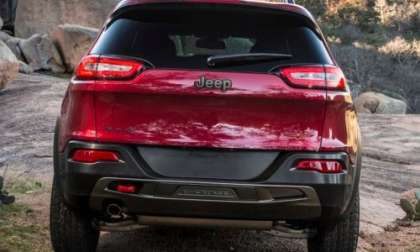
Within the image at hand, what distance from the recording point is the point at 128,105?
3430 millimetres

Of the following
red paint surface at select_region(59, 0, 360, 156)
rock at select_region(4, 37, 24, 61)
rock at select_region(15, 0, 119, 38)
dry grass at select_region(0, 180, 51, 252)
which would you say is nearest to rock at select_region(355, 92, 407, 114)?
rock at select_region(15, 0, 119, 38)

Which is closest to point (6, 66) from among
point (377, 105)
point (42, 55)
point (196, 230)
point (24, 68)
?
point (24, 68)

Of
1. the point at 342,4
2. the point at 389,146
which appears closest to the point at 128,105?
the point at 389,146

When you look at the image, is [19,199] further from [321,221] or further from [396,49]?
[396,49]

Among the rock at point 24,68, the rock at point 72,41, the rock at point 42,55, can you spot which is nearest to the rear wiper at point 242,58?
the rock at point 24,68

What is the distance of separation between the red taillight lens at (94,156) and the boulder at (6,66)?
449 inches

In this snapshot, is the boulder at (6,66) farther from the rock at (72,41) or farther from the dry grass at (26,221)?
A: the dry grass at (26,221)

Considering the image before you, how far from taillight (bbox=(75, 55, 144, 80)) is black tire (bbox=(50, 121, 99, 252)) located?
66 centimetres

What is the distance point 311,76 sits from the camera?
11.4ft

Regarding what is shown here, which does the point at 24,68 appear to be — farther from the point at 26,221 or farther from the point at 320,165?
the point at 320,165

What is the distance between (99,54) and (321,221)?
1382mm

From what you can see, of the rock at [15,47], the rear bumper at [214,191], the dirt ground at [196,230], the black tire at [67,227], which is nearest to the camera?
the rear bumper at [214,191]

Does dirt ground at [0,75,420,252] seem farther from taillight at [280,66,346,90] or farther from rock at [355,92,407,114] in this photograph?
rock at [355,92,407,114]

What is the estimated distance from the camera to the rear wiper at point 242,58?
346 centimetres
